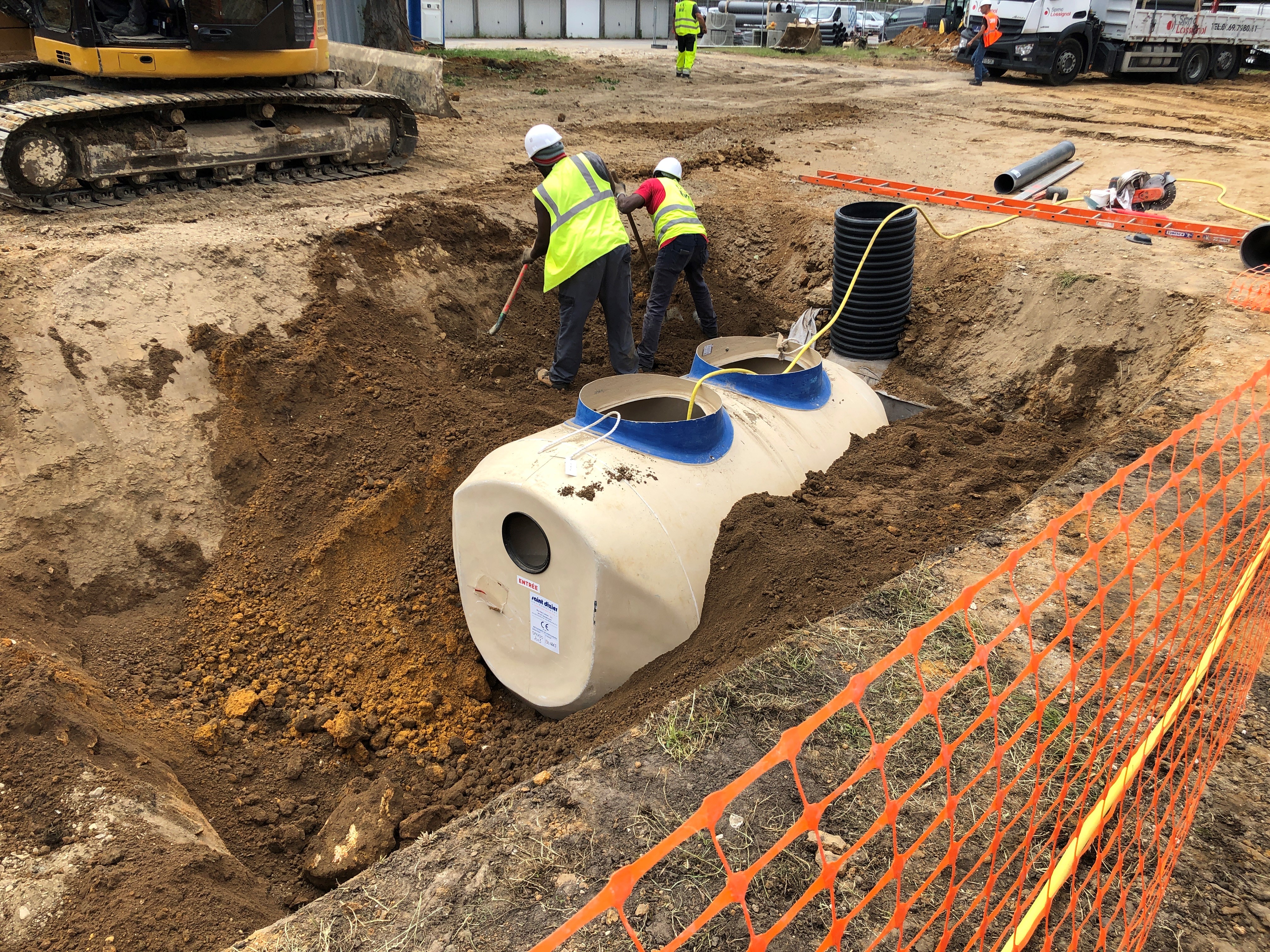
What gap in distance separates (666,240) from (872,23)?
3089 cm

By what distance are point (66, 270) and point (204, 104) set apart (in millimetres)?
3472

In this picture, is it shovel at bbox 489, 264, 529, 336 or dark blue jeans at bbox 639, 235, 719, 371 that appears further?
dark blue jeans at bbox 639, 235, 719, 371

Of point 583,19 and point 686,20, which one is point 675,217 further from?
point 583,19

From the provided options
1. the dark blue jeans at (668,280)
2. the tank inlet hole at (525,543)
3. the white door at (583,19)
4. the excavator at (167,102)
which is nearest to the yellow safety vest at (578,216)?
the dark blue jeans at (668,280)

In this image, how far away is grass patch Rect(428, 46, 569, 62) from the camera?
1988 centimetres

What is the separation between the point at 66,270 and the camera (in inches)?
251

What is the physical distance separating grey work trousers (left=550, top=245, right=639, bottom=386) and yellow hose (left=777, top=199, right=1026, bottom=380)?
1494 millimetres

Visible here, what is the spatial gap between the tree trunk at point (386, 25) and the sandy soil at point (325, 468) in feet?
24.2

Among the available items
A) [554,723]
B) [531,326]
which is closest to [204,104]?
[531,326]

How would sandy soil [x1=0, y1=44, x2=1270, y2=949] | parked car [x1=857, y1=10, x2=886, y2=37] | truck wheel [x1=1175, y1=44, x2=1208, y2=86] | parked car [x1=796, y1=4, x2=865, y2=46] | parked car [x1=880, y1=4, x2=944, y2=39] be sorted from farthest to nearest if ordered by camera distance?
parked car [x1=880, y1=4, x2=944, y2=39] → parked car [x1=857, y1=10, x2=886, y2=37] → parked car [x1=796, y1=4, x2=865, y2=46] → truck wheel [x1=1175, y1=44, x2=1208, y2=86] → sandy soil [x1=0, y1=44, x2=1270, y2=949]

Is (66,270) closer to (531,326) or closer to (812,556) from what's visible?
(531,326)

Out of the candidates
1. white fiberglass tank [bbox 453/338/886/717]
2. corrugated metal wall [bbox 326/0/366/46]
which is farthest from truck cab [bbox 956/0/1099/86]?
white fiberglass tank [bbox 453/338/886/717]

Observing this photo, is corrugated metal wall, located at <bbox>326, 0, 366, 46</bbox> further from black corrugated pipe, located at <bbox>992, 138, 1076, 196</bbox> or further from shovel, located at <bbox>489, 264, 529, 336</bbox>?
black corrugated pipe, located at <bbox>992, 138, 1076, 196</bbox>

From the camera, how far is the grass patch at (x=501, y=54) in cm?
1988
